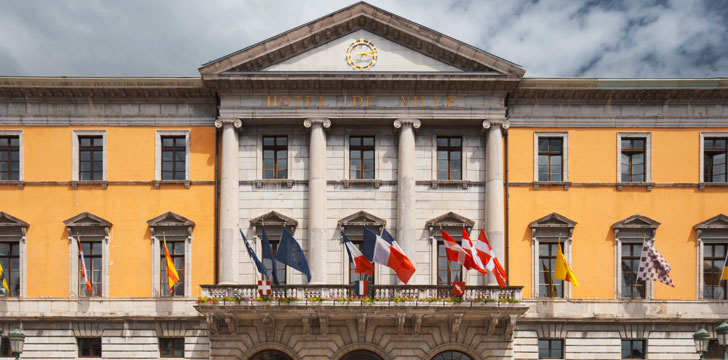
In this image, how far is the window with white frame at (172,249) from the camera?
2973 cm

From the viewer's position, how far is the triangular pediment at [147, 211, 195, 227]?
29828 mm

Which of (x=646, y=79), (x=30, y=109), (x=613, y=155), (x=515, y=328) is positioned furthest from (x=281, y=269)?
(x=646, y=79)

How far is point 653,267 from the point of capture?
92.2 ft

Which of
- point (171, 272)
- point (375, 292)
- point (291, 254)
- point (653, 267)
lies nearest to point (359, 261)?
point (375, 292)

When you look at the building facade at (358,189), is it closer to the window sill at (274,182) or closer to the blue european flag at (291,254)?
the window sill at (274,182)

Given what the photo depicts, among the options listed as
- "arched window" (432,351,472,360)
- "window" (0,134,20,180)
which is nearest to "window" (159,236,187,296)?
"window" (0,134,20,180)

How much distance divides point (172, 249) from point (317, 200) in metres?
6.60

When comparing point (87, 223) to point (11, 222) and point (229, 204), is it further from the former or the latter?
point (229, 204)

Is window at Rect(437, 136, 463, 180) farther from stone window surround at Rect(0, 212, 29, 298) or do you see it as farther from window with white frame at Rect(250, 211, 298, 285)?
stone window surround at Rect(0, 212, 29, 298)

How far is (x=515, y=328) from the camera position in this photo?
29094 mm

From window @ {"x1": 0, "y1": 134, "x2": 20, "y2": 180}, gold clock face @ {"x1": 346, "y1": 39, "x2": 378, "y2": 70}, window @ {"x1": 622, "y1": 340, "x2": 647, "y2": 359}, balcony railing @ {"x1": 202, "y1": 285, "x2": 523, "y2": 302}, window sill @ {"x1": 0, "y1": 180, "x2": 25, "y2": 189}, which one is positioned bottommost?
window @ {"x1": 622, "y1": 340, "x2": 647, "y2": 359}

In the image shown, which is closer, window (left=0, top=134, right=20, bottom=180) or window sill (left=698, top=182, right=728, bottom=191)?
window sill (left=698, top=182, right=728, bottom=191)

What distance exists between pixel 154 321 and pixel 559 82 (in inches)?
780

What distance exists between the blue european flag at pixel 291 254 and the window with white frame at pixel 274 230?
2.62 m
